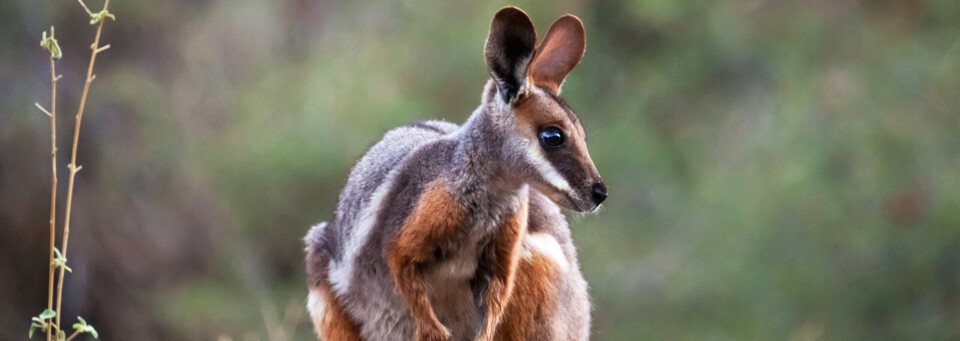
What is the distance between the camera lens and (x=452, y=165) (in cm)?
326

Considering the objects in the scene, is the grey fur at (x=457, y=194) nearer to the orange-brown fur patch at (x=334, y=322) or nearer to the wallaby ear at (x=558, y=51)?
the orange-brown fur patch at (x=334, y=322)

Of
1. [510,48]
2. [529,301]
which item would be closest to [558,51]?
[510,48]

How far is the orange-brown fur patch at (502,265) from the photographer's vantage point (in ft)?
10.7

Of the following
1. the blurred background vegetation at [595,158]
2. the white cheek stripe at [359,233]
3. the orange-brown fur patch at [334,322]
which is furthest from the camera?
the blurred background vegetation at [595,158]

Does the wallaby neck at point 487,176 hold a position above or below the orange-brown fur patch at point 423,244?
above

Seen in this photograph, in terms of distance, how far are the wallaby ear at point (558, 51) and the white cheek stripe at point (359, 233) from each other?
0.51 meters

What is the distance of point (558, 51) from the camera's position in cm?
335

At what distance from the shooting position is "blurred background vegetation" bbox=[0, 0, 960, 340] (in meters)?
7.03

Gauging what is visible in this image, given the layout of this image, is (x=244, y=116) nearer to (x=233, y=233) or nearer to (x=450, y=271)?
(x=233, y=233)

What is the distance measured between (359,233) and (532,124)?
675mm

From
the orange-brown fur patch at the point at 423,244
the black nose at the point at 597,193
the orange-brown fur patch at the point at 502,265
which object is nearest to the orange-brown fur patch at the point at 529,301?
the orange-brown fur patch at the point at 502,265

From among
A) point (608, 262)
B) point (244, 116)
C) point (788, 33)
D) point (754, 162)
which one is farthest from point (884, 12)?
point (244, 116)

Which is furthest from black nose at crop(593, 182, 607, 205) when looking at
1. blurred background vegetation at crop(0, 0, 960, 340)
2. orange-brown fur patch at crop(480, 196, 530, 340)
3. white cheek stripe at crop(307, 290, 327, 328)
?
blurred background vegetation at crop(0, 0, 960, 340)

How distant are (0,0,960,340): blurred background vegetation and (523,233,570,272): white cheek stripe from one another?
10.5 feet
